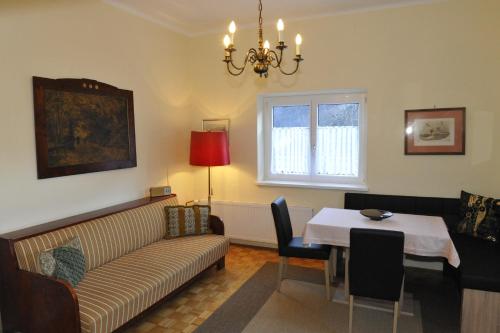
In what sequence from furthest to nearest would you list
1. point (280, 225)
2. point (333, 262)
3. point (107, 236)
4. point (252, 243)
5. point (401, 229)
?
point (252, 243), point (333, 262), point (280, 225), point (107, 236), point (401, 229)

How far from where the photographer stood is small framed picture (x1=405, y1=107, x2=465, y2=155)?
3.61m

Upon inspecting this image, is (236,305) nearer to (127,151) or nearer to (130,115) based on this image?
(127,151)

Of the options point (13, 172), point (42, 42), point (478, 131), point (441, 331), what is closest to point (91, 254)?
point (13, 172)

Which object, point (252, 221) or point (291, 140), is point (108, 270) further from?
point (291, 140)

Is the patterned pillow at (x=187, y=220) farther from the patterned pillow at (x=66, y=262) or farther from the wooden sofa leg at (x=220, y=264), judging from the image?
the patterned pillow at (x=66, y=262)

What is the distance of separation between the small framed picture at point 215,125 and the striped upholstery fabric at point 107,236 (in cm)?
125

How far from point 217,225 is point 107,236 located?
121 cm

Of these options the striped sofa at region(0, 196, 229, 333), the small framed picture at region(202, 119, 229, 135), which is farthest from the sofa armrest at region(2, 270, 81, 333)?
the small framed picture at region(202, 119, 229, 135)

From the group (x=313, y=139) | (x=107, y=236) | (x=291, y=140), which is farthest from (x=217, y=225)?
(x=313, y=139)

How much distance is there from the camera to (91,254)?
2963 mm

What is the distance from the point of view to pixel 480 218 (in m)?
3.26

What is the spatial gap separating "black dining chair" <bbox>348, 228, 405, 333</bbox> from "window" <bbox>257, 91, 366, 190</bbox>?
5.25 feet

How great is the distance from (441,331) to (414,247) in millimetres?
634

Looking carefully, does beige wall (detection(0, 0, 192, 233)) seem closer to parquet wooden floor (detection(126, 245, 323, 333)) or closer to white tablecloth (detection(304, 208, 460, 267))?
parquet wooden floor (detection(126, 245, 323, 333))
